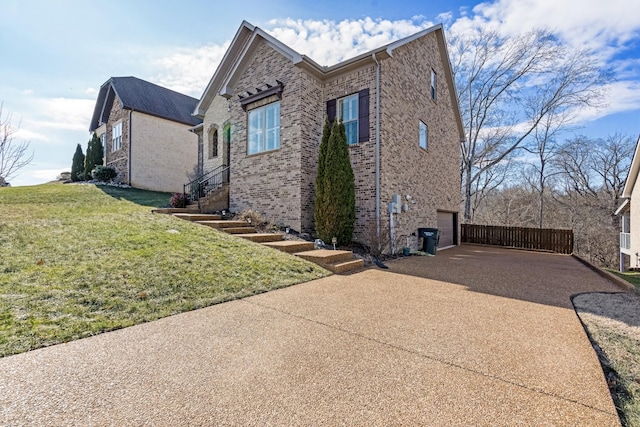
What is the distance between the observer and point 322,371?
252 centimetres

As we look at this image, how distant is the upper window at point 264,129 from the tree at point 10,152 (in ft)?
37.2

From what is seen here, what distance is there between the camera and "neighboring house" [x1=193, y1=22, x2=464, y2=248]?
947 cm

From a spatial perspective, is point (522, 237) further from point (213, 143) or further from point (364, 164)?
point (213, 143)

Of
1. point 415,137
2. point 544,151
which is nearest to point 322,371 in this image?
point 415,137

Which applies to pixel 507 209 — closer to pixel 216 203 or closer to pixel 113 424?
pixel 216 203

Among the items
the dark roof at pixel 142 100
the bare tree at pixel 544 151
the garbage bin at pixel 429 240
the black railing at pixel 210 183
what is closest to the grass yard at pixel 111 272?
the black railing at pixel 210 183

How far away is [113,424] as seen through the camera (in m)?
1.85

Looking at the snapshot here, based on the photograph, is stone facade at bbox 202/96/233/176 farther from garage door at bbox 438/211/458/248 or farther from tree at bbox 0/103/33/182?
garage door at bbox 438/211/458/248

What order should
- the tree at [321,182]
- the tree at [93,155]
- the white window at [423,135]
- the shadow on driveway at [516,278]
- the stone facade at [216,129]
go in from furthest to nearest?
1. the tree at [93,155]
2. the stone facade at [216,129]
3. the white window at [423,135]
4. the tree at [321,182]
5. the shadow on driveway at [516,278]

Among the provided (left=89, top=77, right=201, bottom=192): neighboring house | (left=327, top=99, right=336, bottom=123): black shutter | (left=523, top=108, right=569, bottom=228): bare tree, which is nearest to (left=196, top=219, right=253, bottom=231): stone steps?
(left=327, top=99, right=336, bottom=123): black shutter

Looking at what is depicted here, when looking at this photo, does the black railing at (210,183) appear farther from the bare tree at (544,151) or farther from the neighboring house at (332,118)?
the bare tree at (544,151)

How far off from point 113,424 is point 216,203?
34.3ft

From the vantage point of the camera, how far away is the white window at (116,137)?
19.4m

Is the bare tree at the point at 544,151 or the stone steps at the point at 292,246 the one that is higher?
the bare tree at the point at 544,151
